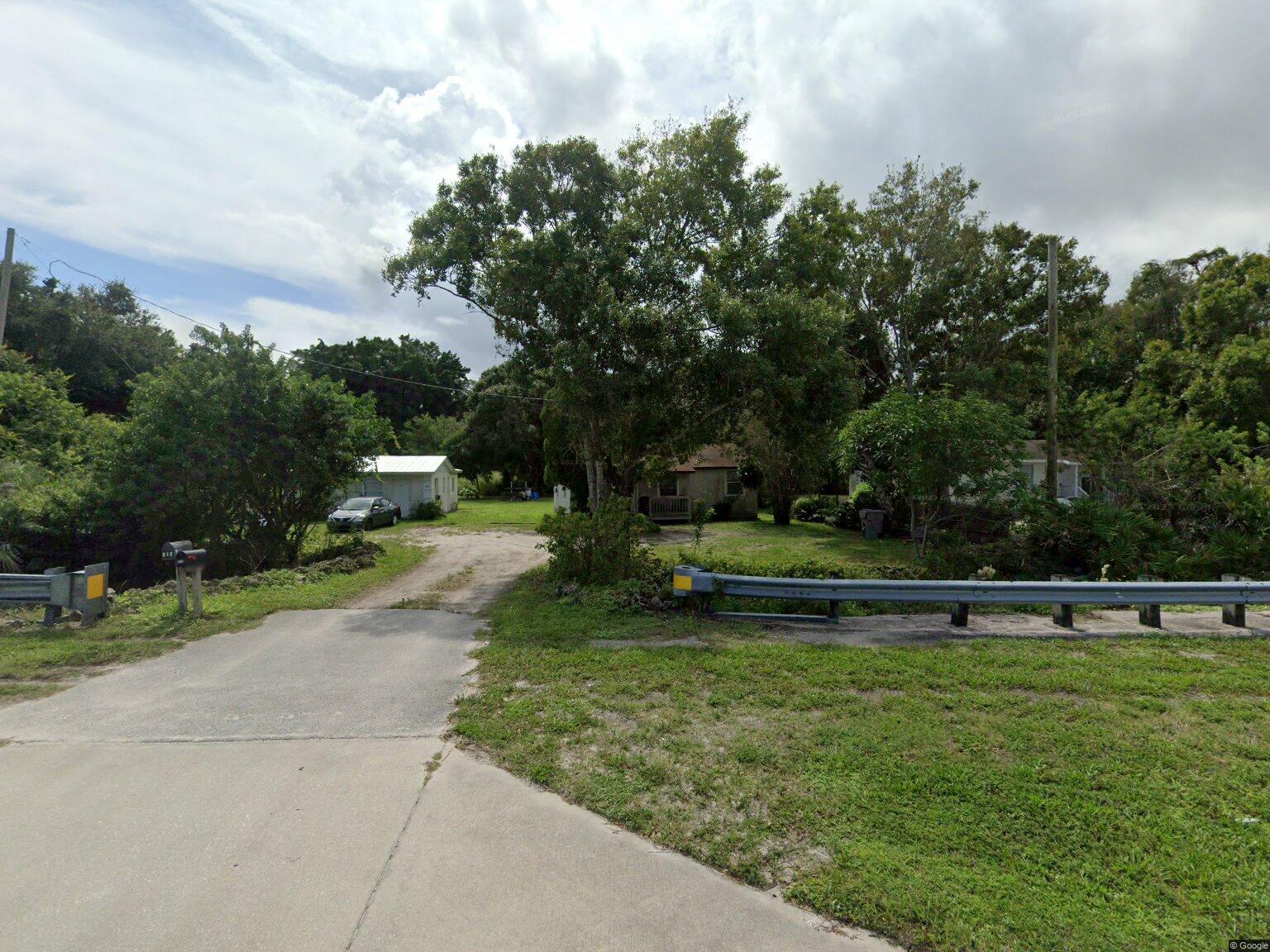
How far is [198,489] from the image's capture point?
1234cm

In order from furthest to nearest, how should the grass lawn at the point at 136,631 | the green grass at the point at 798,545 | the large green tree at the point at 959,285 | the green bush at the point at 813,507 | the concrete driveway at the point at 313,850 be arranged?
the green bush at the point at 813,507
the large green tree at the point at 959,285
the green grass at the point at 798,545
the grass lawn at the point at 136,631
the concrete driveway at the point at 313,850

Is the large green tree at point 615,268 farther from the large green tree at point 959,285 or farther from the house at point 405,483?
the house at point 405,483

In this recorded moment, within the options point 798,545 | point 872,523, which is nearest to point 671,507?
point 872,523

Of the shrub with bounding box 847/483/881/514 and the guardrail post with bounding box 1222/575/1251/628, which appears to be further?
the shrub with bounding box 847/483/881/514

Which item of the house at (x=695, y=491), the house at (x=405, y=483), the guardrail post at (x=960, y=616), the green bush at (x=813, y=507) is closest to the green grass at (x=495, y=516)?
the house at (x=405, y=483)

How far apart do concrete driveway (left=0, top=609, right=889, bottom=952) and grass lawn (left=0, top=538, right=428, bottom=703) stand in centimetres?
113

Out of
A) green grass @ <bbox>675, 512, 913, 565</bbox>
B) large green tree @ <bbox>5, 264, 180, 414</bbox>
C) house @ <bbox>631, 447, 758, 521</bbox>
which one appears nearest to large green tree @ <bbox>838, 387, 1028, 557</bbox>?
green grass @ <bbox>675, 512, 913, 565</bbox>

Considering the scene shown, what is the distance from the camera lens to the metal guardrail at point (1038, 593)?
687 cm

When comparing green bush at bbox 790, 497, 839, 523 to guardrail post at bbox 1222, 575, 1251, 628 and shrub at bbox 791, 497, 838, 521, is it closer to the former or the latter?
shrub at bbox 791, 497, 838, 521

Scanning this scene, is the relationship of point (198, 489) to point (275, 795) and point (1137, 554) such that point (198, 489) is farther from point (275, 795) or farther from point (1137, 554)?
point (1137, 554)

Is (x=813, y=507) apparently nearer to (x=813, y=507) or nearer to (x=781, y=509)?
(x=813, y=507)

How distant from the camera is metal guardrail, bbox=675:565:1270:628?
6.87 metres

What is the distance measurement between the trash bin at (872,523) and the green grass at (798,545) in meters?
0.38

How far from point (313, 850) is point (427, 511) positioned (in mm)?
26631
